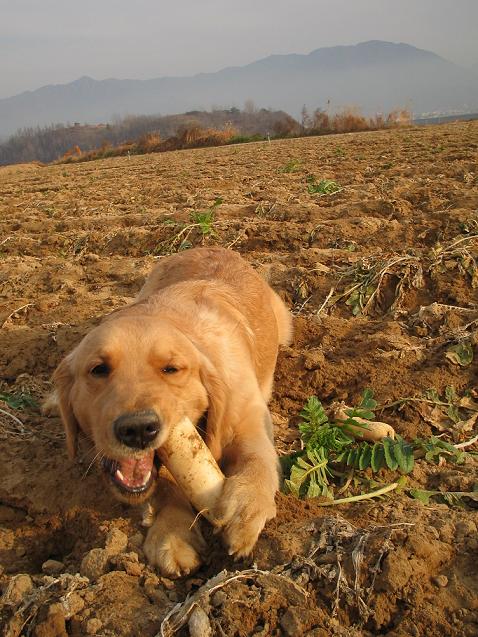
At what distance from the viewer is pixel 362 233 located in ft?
22.5

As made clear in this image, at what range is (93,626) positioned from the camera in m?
2.03

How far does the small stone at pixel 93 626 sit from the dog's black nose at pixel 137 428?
64cm

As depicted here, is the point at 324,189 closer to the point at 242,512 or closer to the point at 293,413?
the point at 293,413

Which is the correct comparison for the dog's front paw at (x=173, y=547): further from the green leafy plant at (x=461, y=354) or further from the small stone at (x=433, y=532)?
the green leafy plant at (x=461, y=354)

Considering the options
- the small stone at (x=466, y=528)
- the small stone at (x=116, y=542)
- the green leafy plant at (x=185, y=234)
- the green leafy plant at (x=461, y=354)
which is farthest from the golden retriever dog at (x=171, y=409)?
the green leafy plant at (x=185, y=234)

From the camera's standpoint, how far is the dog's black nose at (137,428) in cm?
229

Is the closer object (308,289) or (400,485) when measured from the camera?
(400,485)

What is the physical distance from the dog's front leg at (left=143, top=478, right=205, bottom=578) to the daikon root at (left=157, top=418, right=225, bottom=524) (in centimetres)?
9

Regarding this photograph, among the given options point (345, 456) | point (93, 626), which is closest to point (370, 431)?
point (345, 456)

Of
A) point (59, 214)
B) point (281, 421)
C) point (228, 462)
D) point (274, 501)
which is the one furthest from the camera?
point (59, 214)

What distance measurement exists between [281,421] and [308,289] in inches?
83.1

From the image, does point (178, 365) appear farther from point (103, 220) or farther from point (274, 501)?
point (103, 220)

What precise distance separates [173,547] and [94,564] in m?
0.33

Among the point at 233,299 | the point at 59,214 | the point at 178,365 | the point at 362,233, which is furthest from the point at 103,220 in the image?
the point at 178,365
